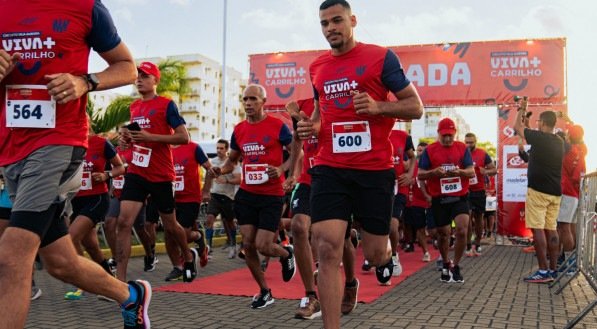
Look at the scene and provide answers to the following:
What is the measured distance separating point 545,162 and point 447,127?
1.34 meters

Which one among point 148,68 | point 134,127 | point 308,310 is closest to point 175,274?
point 134,127

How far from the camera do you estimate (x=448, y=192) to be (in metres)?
8.02

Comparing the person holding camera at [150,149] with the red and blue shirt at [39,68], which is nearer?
the red and blue shirt at [39,68]

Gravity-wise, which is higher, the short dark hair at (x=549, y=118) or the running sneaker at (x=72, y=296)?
the short dark hair at (x=549, y=118)

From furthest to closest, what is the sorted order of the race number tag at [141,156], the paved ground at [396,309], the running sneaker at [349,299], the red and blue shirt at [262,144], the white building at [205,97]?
the white building at [205,97] → the race number tag at [141,156] → the red and blue shirt at [262,144] → the running sneaker at [349,299] → the paved ground at [396,309]

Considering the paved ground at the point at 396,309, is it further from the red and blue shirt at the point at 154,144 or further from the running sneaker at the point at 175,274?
the red and blue shirt at the point at 154,144

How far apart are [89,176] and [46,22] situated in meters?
3.95

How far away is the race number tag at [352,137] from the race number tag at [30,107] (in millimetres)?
1890

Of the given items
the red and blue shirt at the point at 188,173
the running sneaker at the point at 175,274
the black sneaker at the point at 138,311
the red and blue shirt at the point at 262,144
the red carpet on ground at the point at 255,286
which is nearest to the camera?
the black sneaker at the point at 138,311

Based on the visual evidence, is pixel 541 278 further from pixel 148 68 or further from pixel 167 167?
pixel 148 68

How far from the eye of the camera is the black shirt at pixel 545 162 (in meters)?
8.19

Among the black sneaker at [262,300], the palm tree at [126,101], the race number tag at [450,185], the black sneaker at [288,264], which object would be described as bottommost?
the black sneaker at [262,300]

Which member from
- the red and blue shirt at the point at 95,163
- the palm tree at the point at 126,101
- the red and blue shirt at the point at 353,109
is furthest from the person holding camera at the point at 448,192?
the palm tree at the point at 126,101

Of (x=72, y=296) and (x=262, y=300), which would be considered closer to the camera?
(x=262, y=300)
